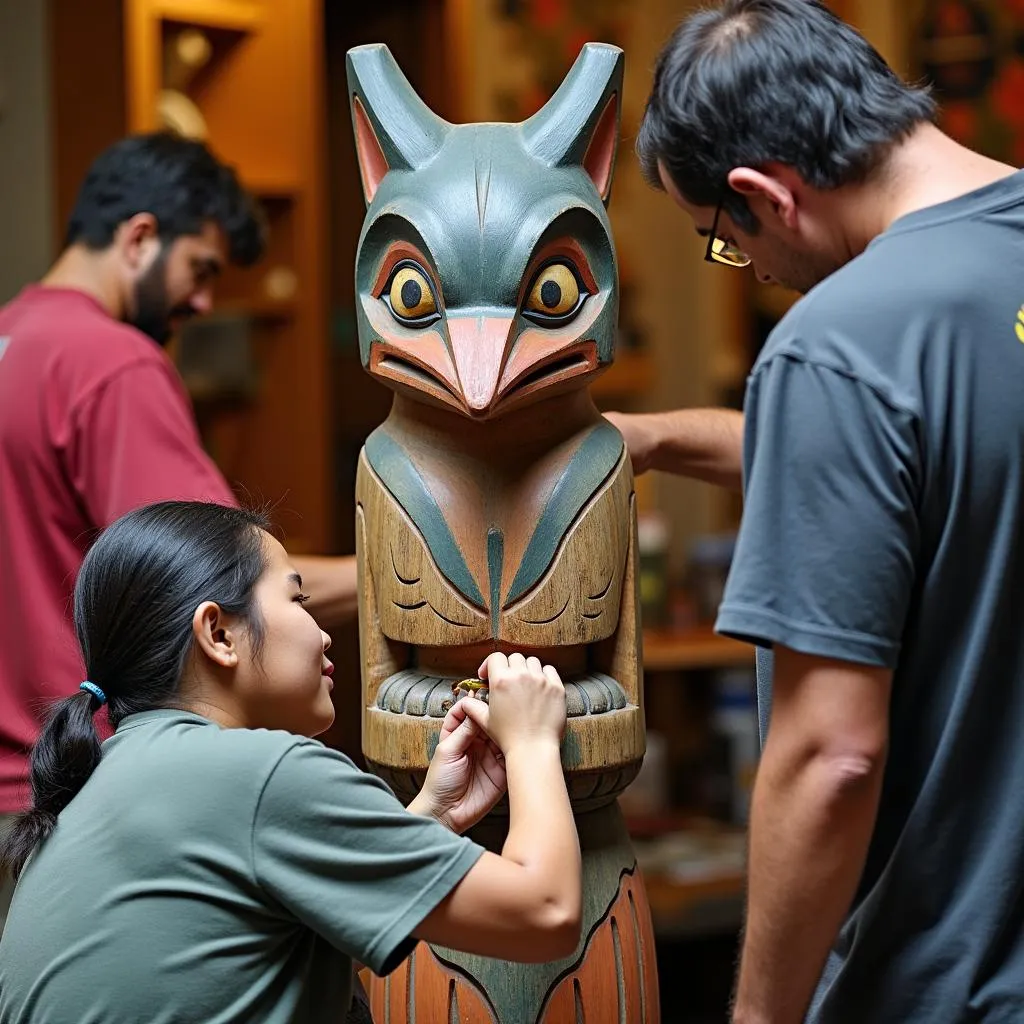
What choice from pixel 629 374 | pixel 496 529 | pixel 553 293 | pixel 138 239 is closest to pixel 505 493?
pixel 496 529

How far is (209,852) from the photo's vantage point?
1272mm

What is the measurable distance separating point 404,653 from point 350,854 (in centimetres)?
57

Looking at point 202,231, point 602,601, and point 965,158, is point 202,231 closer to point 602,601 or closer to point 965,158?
point 602,601

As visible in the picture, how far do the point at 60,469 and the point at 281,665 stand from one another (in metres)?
0.91

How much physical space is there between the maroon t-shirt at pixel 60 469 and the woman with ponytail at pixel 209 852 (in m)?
0.75

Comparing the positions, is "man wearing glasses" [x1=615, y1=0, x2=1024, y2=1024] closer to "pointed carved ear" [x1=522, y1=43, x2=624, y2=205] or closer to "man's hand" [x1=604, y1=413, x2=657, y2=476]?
"pointed carved ear" [x1=522, y1=43, x2=624, y2=205]

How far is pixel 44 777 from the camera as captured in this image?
141 centimetres

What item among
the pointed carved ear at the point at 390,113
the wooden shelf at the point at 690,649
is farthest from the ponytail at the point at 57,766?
the wooden shelf at the point at 690,649

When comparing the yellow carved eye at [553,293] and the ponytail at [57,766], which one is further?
the yellow carved eye at [553,293]

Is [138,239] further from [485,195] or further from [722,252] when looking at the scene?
[722,252]

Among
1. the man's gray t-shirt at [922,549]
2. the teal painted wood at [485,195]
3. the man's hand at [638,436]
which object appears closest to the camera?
the man's gray t-shirt at [922,549]

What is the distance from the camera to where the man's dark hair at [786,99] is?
4.42 feet

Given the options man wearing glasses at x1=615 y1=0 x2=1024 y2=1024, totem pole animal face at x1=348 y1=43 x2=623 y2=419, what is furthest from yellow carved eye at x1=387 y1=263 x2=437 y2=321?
man wearing glasses at x1=615 y1=0 x2=1024 y2=1024

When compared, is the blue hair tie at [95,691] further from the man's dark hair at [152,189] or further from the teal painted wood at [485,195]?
the man's dark hair at [152,189]
